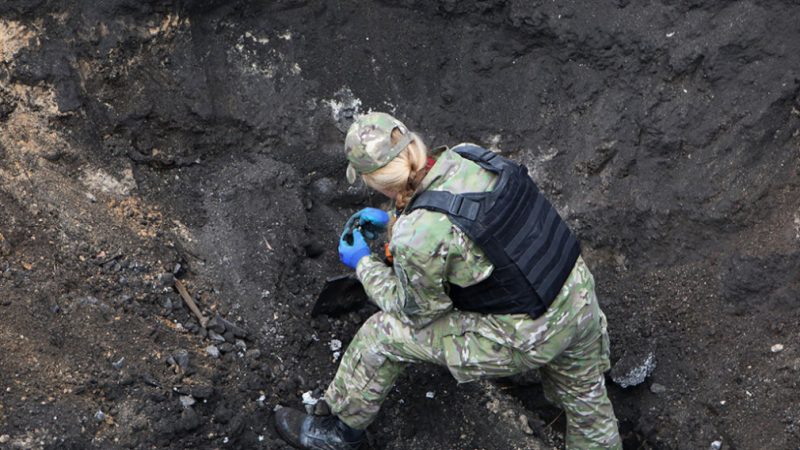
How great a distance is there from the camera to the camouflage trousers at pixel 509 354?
2756mm

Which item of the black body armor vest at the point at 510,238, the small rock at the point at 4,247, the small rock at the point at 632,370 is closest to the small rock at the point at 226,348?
the small rock at the point at 4,247

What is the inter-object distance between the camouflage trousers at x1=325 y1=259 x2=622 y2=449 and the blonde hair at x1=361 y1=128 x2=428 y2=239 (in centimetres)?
57

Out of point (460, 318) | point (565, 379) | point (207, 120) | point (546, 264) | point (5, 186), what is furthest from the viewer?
point (207, 120)

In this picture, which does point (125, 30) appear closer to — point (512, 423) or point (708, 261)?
point (512, 423)

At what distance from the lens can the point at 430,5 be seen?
444cm

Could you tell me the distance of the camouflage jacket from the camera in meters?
2.53

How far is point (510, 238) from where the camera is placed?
2609 mm

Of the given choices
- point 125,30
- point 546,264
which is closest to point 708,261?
point 546,264

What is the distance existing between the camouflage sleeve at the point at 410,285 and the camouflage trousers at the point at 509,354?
117 millimetres

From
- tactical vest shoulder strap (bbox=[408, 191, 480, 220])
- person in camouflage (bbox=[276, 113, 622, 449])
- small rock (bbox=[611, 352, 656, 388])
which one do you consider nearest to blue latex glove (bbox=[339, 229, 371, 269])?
person in camouflage (bbox=[276, 113, 622, 449])

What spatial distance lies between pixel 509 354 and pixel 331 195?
1873mm

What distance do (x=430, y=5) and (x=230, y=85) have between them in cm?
134

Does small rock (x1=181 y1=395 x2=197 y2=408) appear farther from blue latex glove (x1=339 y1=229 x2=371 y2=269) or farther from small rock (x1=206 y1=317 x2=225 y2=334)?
blue latex glove (x1=339 y1=229 x2=371 y2=269)

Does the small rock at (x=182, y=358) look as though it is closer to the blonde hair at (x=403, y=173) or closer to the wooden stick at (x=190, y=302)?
the wooden stick at (x=190, y=302)
